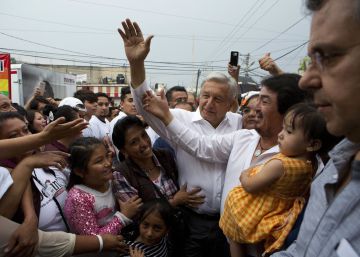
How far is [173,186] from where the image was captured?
264cm

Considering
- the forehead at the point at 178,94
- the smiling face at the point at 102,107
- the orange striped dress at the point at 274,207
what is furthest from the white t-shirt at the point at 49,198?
the smiling face at the point at 102,107

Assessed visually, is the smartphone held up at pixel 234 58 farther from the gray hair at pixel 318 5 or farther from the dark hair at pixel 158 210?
the gray hair at pixel 318 5

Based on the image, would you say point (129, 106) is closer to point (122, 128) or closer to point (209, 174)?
point (122, 128)

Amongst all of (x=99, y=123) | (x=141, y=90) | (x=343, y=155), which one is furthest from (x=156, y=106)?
(x=99, y=123)

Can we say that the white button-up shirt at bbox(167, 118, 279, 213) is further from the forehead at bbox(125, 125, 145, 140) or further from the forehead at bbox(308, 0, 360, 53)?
the forehead at bbox(308, 0, 360, 53)

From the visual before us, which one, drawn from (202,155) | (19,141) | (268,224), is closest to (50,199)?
(19,141)

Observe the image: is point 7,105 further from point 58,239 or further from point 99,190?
point 58,239

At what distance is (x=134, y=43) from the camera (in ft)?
7.38

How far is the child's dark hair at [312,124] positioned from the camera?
1699mm

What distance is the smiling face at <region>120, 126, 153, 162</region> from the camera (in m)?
2.52

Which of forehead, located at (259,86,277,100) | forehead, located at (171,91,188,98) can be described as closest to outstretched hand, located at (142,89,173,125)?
forehead, located at (259,86,277,100)

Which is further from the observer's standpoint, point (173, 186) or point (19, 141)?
point (173, 186)

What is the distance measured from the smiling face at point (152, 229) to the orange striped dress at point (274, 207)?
655mm

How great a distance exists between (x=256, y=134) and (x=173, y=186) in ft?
2.64
